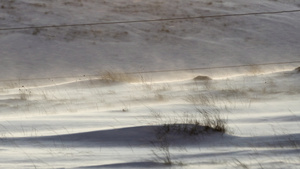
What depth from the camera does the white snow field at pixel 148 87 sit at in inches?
251

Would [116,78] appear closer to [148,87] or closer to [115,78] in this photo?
[115,78]

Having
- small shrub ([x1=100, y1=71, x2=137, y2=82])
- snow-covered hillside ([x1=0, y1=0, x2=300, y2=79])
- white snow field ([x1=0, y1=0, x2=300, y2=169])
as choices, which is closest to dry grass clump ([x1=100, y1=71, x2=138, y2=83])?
small shrub ([x1=100, y1=71, x2=137, y2=82])

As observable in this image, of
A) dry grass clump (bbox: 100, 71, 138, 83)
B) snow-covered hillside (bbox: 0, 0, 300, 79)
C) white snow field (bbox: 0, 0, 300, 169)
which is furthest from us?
snow-covered hillside (bbox: 0, 0, 300, 79)

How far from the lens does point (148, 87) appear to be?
15891 mm

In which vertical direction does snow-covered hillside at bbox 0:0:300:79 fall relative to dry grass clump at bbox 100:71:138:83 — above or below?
above

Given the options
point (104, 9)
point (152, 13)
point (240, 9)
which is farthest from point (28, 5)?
point (240, 9)

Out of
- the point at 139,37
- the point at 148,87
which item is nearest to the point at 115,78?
the point at 148,87

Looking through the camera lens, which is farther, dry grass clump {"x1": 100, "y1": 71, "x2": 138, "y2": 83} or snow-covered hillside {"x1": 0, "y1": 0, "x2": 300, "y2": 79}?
snow-covered hillside {"x1": 0, "y1": 0, "x2": 300, "y2": 79}

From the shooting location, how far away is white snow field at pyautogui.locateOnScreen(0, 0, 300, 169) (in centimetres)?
637

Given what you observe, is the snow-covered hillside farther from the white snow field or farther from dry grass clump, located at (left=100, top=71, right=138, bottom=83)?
dry grass clump, located at (left=100, top=71, right=138, bottom=83)

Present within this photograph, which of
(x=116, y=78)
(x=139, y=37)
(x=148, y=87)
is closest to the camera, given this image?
(x=148, y=87)

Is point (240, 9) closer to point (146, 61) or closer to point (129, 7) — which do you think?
point (129, 7)

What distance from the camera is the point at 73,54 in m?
28.0

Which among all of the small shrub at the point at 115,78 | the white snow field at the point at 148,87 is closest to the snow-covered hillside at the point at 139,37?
the white snow field at the point at 148,87
